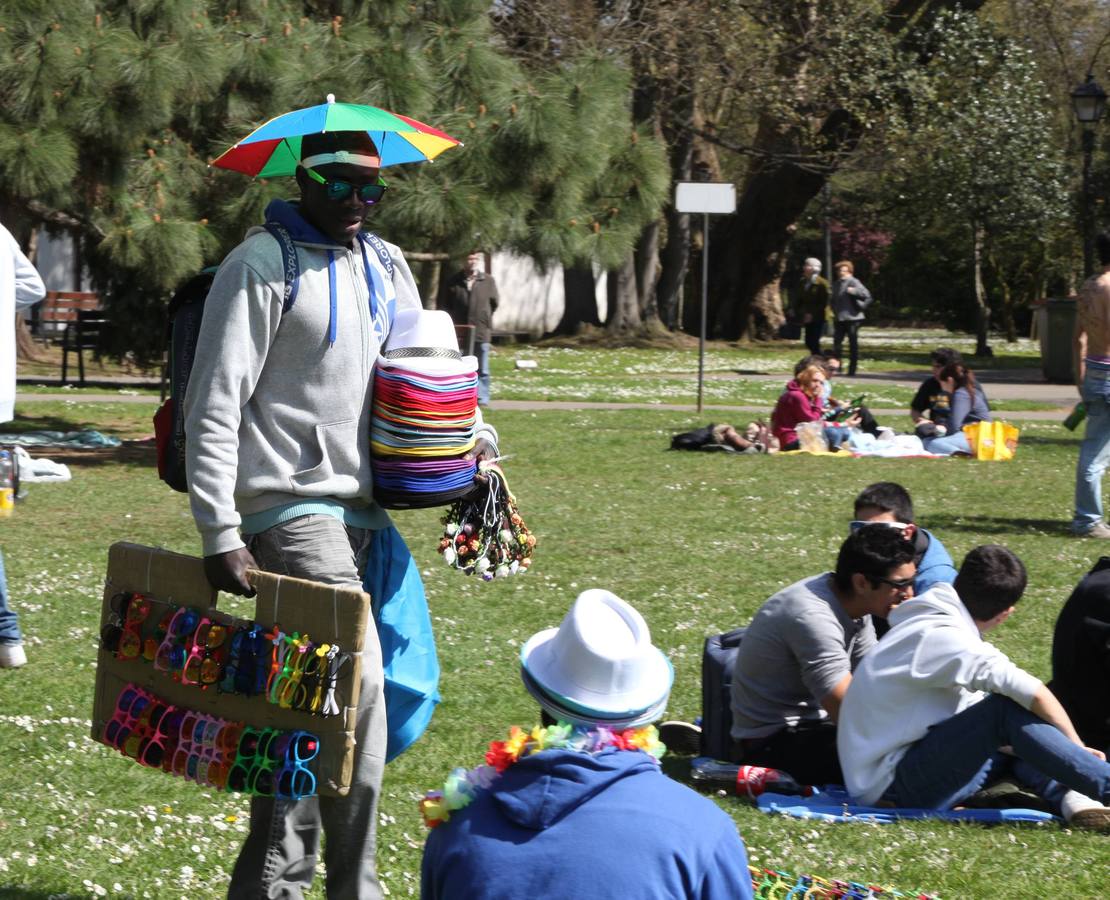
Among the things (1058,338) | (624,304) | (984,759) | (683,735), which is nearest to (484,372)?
(1058,338)

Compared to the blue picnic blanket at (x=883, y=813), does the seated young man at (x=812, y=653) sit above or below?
above

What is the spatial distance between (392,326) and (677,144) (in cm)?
2868

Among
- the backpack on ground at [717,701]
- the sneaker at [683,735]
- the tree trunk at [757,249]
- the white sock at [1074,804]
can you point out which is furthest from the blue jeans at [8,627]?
the tree trunk at [757,249]

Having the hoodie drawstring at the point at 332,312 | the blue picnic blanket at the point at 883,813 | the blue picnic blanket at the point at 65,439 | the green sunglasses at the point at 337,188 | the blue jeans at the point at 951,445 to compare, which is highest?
the green sunglasses at the point at 337,188

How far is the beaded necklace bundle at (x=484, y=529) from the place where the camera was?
12.8 ft

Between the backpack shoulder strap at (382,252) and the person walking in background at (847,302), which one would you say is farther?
the person walking in background at (847,302)

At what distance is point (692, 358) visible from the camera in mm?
30000

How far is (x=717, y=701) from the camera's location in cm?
562

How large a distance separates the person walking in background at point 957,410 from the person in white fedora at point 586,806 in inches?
498

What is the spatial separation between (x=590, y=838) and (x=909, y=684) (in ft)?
9.47

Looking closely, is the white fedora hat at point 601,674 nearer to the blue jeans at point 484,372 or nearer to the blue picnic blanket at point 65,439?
the blue picnic blanket at point 65,439

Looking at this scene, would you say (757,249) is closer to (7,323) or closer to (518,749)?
(7,323)

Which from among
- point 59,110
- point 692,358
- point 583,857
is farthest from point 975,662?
point 692,358

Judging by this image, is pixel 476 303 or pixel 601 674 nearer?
pixel 601 674
